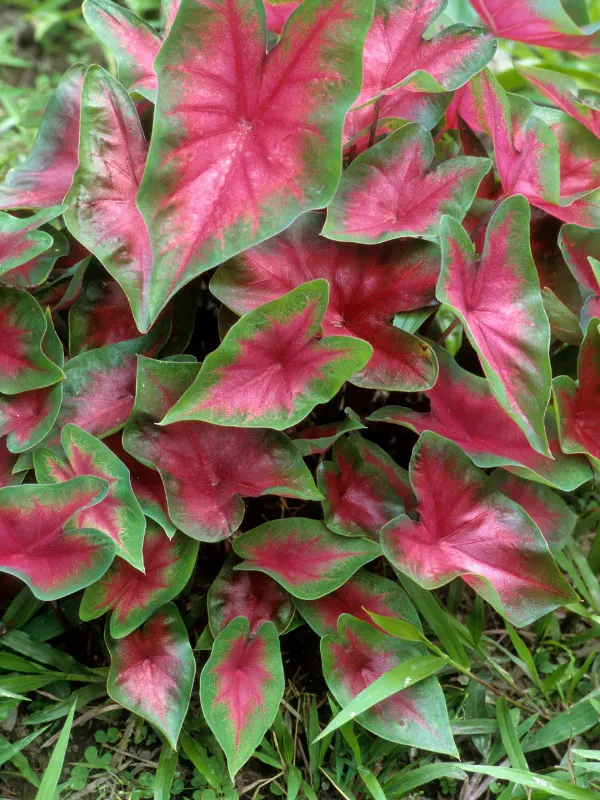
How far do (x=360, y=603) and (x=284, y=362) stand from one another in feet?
1.29

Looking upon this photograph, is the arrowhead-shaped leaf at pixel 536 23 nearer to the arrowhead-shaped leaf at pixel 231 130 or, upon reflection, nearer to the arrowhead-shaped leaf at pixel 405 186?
the arrowhead-shaped leaf at pixel 405 186

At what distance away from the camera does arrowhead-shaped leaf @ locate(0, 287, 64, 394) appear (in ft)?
3.49

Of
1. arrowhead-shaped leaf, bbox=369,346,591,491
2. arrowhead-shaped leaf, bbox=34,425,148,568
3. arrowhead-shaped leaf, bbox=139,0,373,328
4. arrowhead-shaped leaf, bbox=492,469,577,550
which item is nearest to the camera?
arrowhead-shaped leaf, bbox=139,0,373,328

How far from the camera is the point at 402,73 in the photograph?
1.13 meters

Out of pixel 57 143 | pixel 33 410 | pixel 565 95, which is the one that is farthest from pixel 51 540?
pixel 565 95

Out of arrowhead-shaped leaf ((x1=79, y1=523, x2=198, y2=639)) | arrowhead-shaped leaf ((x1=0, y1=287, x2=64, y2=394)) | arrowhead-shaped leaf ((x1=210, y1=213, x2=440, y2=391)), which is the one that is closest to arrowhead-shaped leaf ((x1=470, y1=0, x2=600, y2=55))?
arrowhead-shaped leaf ((x1=210, y1=213, x2=440, y2=391))

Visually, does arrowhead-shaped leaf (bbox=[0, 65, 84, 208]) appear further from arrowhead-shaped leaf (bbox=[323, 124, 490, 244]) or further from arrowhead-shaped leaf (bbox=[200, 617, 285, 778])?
arrowhead-shaped leaf (bbox=[200, 617, 285, 778])

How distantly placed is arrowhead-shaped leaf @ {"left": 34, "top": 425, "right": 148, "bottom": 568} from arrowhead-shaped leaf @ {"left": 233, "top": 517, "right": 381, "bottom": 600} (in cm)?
17

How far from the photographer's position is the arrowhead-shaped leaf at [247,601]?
112 centimetres

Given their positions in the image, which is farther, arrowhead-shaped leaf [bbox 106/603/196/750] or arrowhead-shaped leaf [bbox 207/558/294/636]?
arrowhead-shaped leaf [bbox 207/558/294/636]

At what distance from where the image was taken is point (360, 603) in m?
1.15

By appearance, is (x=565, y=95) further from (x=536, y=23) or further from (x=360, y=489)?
(x=360, y=489)

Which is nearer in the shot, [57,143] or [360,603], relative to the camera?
[360,603]

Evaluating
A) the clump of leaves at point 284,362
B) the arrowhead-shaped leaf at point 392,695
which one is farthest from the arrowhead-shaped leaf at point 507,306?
the arrowhead-shaped leaf at point 392,695
